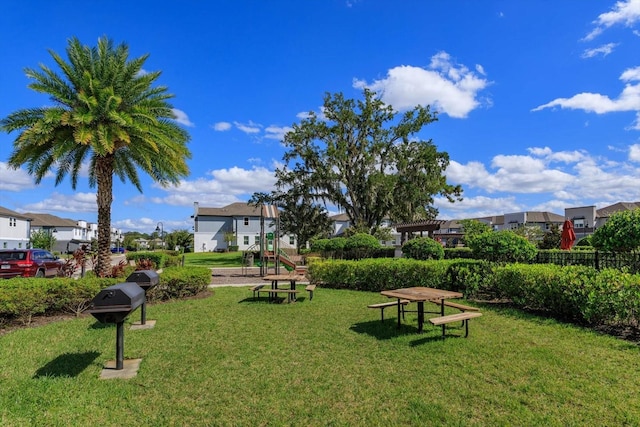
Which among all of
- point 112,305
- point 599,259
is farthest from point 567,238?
point 112,305

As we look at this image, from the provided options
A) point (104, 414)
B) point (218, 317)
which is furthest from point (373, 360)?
point (218, 317)

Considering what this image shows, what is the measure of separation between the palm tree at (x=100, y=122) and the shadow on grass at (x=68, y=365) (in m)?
6.72

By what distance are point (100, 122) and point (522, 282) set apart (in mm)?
11908

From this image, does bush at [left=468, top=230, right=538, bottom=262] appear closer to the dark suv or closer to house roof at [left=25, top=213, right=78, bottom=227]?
the dark suv

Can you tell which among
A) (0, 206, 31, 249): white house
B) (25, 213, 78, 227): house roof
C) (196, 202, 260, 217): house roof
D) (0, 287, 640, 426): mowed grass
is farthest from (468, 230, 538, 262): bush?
(25, 213, 78, 227): house roof

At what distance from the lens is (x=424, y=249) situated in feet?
46.3

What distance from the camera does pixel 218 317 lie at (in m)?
7.93

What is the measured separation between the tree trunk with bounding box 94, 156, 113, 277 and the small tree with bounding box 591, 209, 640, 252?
13154 millimetres

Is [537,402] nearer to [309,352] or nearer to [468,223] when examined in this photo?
[309,352]

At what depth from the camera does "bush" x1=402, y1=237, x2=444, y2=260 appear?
1402 cm

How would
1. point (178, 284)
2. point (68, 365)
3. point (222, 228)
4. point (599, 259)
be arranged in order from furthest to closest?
point (222, 228) → point (599, 259) → point (178, 284) → point (68, 365)

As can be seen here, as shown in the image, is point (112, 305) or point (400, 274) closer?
point (112, 305)

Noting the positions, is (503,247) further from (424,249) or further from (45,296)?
(45,296)

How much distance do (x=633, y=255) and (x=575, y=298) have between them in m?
3.33
